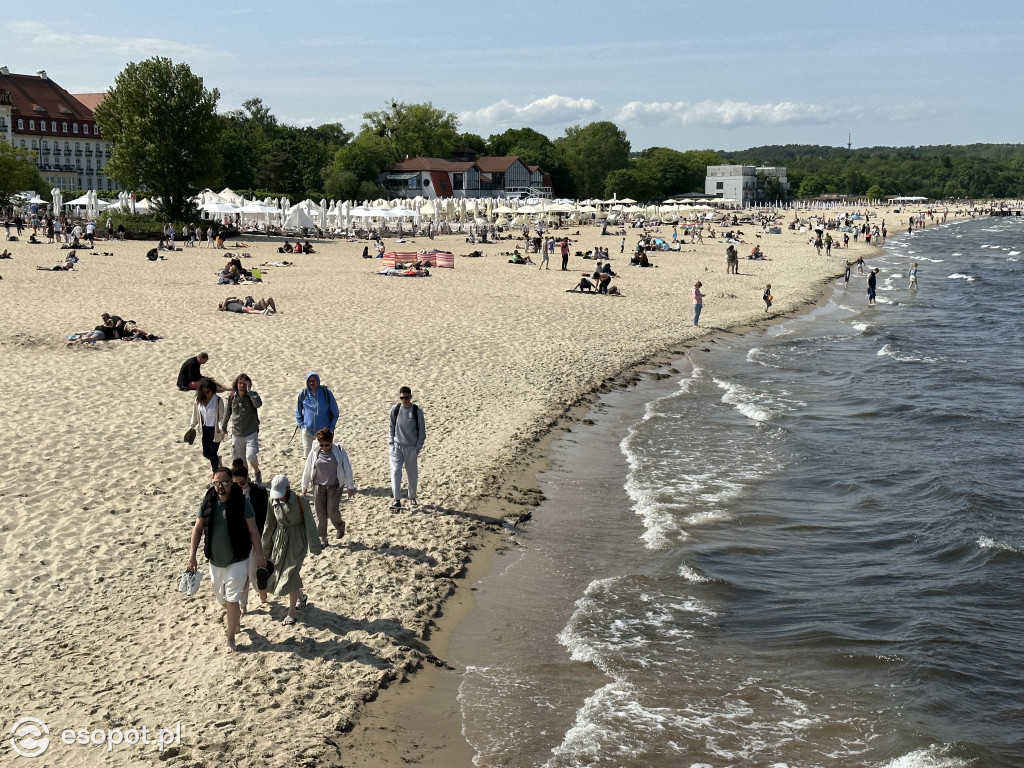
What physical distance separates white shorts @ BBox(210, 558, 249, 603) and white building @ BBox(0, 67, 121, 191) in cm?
8461

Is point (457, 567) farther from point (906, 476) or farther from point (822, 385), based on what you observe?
point (822, 385)

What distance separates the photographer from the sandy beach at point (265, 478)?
24.4 feet

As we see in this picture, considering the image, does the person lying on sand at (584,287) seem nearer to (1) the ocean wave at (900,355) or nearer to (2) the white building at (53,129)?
(1) the ocean wave at (900,355)

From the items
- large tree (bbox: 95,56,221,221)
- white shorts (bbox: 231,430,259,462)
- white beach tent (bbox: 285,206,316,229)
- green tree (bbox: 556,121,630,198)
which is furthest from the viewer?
green tree (bbox: 556,121,630,198)

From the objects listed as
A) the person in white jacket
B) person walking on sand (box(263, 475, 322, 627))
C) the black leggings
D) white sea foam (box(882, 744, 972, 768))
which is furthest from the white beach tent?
white sea foam (box(882, 744, 972, 768))

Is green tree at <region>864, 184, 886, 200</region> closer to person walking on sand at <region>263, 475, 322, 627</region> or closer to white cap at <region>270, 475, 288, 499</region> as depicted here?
person walking on sand at <region>263, 475, 322, 627</region>

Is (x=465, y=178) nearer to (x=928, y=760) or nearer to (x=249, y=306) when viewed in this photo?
(x=249, y=306)

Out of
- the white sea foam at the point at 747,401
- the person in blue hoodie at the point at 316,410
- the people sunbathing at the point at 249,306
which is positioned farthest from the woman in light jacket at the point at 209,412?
the people sunbathing at the point at 249,306

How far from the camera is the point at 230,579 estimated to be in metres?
7.75

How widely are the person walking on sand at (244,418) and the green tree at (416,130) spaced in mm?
110312

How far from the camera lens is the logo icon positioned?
21.7ft

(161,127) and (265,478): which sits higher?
(161,127)

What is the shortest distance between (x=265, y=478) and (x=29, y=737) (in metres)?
5.29

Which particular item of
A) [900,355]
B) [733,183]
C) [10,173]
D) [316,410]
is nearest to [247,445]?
[316,410]
